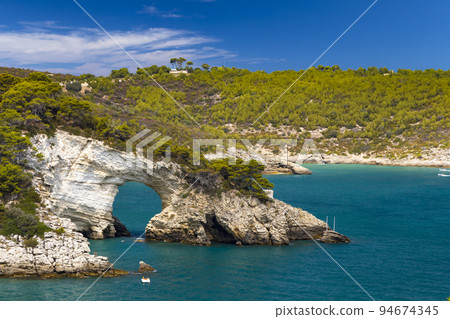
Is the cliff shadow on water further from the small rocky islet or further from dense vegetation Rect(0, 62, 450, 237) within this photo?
dense vegetation Rect(0, 62, 450, 237)

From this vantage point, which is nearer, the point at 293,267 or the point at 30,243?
the point at 30,243

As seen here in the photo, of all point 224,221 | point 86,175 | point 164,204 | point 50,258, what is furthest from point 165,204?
point 50,258

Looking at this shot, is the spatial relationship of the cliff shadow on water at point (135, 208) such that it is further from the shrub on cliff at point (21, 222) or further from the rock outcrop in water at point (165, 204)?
the shrub on cliff at point (21, 222)

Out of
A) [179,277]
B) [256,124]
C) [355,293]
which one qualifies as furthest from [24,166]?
[256,124]

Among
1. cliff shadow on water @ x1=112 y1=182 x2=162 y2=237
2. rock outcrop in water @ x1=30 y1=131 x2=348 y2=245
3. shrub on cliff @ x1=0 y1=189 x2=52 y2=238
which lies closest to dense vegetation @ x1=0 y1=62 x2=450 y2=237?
cliff shadow on water @ x1=112 y1=182 x2=162 y2=237

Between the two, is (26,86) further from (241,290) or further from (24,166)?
(241,290)

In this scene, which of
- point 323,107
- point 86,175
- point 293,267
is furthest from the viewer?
point 323,107

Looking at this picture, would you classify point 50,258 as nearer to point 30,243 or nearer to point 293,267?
point 30,243
